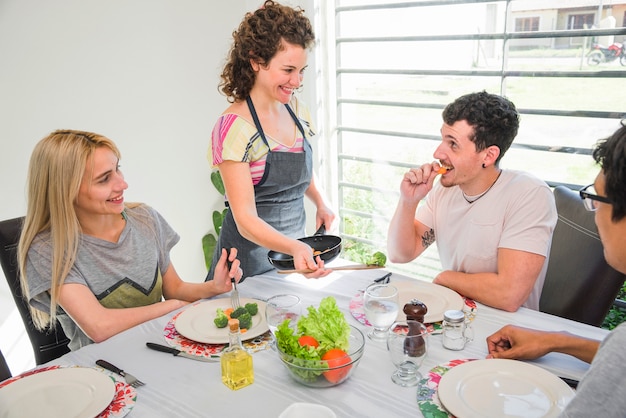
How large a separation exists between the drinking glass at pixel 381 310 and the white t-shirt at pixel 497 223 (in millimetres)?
484

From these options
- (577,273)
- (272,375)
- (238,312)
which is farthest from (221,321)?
(577,273)

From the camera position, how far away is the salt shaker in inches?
54.2

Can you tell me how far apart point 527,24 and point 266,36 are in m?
1.53

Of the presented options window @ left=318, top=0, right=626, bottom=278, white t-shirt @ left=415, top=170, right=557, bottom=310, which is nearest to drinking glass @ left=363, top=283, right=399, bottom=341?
white t-shirt @ left=415, top=170, right=557, bottom=310

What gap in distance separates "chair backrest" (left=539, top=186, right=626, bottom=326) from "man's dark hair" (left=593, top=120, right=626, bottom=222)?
80 cm

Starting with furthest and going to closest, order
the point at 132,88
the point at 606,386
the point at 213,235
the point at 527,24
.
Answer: the point at 213,235 < the point at 132,88 < the point at 527,24 < the point at 606,386

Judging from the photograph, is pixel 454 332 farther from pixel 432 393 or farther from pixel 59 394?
pixel 59 394

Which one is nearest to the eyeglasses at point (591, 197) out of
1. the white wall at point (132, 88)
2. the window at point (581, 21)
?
the window at point (581, 21)

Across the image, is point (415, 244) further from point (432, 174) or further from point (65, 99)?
point (65, 99)

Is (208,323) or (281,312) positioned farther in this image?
(208,323)

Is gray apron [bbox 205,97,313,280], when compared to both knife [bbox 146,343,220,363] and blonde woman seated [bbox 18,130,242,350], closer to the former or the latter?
blonde woman seated [bbox 18,130,242,350]

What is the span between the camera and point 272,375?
4.28 feet

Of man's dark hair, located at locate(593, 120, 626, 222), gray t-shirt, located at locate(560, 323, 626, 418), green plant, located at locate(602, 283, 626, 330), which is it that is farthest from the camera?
green plant, located at locate(602, 283, 626, 330)

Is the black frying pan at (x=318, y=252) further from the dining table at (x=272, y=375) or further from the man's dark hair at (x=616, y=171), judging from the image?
the man's dark hair at (x=616, y=171)
